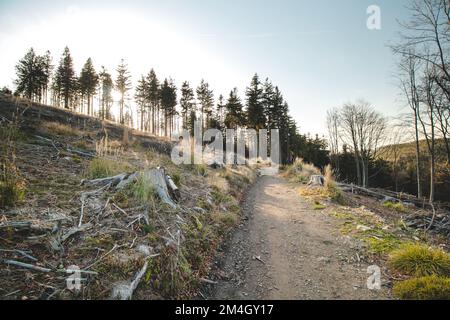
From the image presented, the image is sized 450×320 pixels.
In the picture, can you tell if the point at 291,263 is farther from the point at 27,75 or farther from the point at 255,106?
the point at 27,75

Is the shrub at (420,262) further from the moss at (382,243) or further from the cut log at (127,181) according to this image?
the cut log at (127,181)

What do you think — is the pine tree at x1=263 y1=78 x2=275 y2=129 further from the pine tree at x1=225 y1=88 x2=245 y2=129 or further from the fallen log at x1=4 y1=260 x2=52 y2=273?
the fallen log at x1=4 y1=260 x2=52 y2=273

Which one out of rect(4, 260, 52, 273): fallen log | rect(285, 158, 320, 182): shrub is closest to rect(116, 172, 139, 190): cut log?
rect(4, 260, 52, 273): fallen log

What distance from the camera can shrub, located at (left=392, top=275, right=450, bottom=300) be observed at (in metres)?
3.10

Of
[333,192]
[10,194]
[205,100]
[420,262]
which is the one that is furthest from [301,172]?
[205,100]

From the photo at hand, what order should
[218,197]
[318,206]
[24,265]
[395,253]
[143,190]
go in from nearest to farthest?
[24,265] → [395,253] → [143,190] → [218,197] → [318,206]

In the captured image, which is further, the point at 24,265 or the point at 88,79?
the point at 88,79

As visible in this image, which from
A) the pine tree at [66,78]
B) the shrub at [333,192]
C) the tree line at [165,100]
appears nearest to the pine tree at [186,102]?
the tree line at [165,100]

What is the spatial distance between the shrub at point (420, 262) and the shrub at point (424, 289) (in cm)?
30

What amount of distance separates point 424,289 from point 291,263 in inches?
82.2

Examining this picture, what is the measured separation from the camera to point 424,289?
3186mm

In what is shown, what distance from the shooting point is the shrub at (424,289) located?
3104mm

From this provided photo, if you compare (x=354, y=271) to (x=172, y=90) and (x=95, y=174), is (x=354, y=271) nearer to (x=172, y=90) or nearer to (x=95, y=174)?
(x=95, y=174)

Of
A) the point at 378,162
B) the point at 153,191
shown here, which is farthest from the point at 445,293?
the point at 378,162
